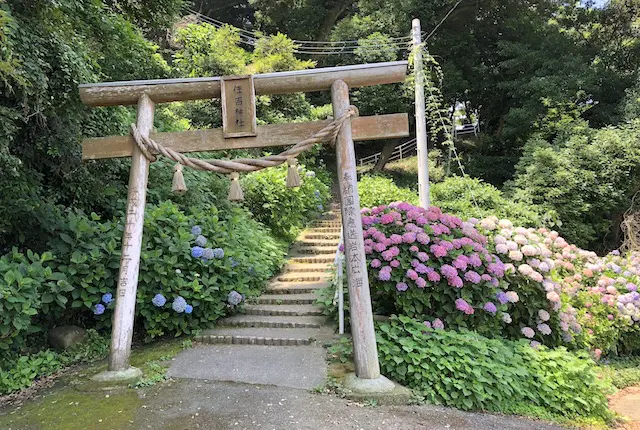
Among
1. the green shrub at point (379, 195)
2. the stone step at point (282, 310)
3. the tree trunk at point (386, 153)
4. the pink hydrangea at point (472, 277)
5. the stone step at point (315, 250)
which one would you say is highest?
the tree trunk at point (386, 153)

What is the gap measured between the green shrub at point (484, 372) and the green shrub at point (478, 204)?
21.4 ft

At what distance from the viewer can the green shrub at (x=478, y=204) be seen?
11.0m

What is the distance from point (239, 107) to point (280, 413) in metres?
2.83

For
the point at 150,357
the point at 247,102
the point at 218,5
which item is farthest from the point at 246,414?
the point at 218,5

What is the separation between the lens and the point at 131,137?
14.1 feet

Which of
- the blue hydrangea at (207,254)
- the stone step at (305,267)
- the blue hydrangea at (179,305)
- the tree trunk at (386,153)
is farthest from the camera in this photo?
the tree trunk at (386,153)

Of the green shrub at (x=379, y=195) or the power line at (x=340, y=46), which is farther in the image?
the power line at (x=340, y=46)

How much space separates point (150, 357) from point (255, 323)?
136 cm

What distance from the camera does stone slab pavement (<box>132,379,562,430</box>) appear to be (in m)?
3.14

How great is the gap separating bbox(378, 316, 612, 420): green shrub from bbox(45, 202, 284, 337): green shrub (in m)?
2.24

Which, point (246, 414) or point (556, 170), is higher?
point (556, 170)

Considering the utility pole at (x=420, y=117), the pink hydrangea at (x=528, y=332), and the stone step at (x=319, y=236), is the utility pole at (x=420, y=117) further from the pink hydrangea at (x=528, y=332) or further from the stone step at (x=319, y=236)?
the pink hydrangea at (x=528, y=332)

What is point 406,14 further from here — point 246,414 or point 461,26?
point 246,414

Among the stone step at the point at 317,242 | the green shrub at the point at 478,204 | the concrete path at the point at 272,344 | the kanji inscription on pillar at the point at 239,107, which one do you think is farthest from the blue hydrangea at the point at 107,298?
the green shrub at the point at 478,204
